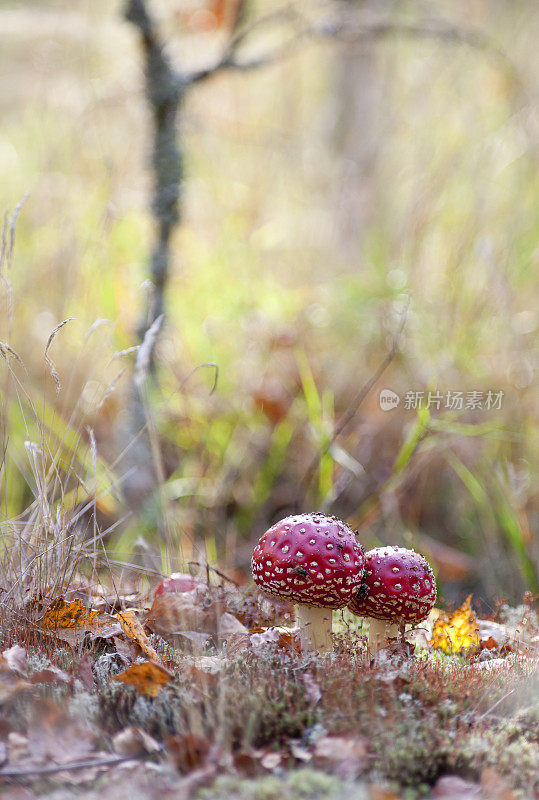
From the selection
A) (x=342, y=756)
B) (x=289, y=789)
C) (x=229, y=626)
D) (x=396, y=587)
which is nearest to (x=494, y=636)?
(x=396, y=587)

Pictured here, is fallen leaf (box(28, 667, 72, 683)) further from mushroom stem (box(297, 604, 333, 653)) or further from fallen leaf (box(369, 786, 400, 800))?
fallen leaf (box(369, 786, 400, 800))

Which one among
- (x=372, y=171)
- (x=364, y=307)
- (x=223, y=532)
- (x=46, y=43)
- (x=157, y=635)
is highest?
(x=46, y=43)

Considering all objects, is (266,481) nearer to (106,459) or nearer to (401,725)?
(106,459)

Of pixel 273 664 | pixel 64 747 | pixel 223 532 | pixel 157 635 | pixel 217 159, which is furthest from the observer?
pixel 217 159

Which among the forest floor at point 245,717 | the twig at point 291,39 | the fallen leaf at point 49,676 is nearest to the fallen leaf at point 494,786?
the forest floor at point 245,717

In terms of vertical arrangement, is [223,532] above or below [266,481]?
below

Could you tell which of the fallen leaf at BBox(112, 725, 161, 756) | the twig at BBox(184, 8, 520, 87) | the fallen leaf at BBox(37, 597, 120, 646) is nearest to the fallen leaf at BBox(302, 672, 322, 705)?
the fallen leaf at BBox(112, 725, 161, 756)

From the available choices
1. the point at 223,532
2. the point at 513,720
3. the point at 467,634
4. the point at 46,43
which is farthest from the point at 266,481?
the point at 46,43

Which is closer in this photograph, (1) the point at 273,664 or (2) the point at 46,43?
(1) the point at 273,664

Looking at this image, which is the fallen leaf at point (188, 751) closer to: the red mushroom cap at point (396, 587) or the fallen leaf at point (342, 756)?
the fallen leaf at point (342, 756)
